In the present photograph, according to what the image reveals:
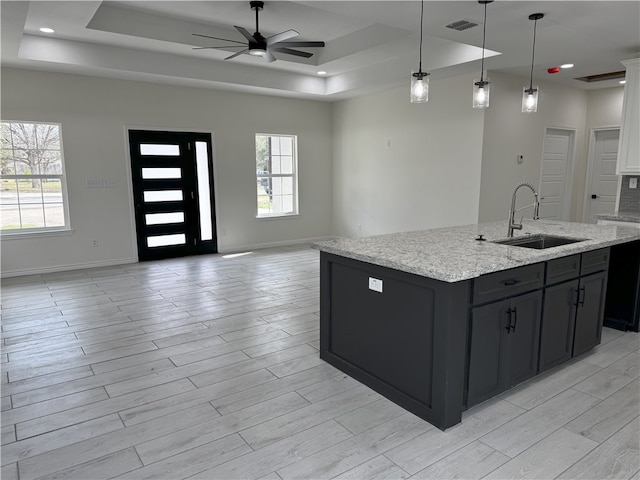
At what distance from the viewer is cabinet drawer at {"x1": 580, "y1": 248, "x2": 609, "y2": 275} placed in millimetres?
2973

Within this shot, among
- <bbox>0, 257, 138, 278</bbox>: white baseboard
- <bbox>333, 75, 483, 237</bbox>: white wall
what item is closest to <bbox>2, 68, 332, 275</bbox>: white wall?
<bbox>0, 257, 138, 278</bbox>: white baseboard

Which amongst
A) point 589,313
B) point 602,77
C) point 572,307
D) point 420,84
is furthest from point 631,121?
point 420,84

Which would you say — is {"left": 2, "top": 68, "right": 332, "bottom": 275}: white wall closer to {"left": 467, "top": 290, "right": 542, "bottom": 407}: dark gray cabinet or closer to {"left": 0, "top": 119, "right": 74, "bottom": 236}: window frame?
{"left": 0, "top": 119, "right": 74, "bottom": 236}: window frame

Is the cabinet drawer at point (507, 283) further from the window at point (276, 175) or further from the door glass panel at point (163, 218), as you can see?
the window at point (276, 175)

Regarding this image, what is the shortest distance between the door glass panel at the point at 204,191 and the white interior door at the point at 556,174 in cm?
534

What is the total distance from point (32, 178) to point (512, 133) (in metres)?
6.64

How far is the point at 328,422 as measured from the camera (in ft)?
7.88

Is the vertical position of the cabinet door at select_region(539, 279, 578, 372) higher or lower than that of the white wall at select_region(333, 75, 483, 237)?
lower

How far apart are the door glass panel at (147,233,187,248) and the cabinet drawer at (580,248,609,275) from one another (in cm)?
574

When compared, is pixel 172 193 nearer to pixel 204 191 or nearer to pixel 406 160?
pixel 204 191

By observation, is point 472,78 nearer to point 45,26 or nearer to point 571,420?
point 571,420

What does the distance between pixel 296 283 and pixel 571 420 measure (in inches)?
136

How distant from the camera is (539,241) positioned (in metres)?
3.37

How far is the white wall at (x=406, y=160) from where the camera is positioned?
5.89 metres
